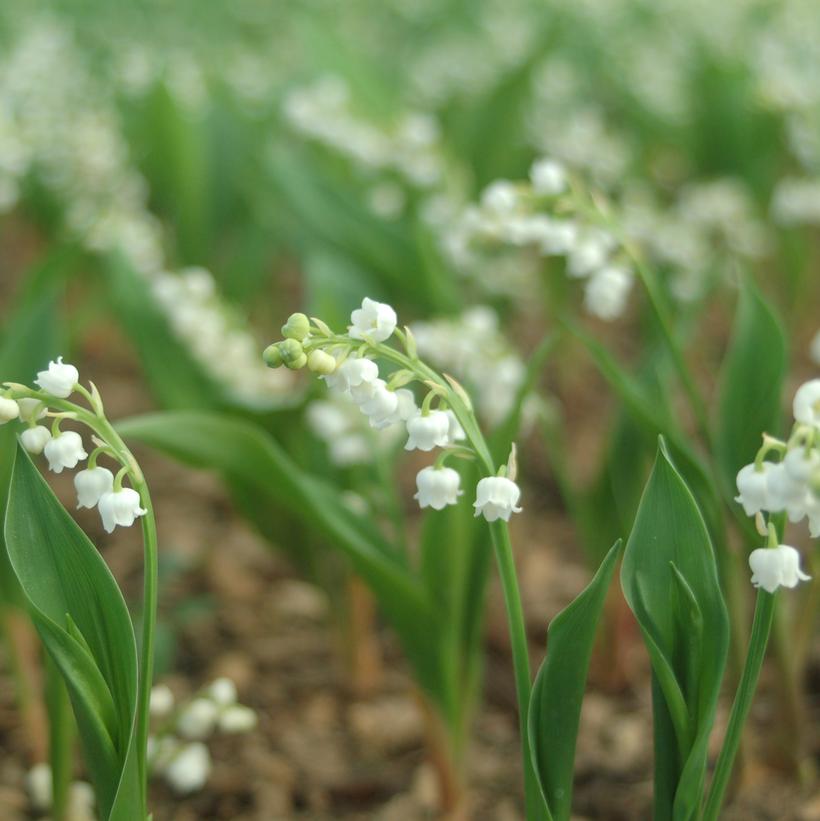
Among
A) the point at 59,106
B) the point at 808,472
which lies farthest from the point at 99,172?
the point at 808,472

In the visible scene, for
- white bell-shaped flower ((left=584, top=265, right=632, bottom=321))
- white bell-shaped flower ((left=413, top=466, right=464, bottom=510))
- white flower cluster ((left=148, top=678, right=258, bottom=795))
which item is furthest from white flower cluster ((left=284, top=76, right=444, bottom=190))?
white bell-shaped flower ((left=413, top=466, right=464, bottom=510))

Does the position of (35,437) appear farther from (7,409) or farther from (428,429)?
(428,429)

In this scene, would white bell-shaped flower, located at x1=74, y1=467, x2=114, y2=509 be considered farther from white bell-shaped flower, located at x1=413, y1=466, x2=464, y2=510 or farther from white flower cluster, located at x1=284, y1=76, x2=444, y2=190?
white flower cluster, located at x1=284, y1=76, x2=444, y2=190

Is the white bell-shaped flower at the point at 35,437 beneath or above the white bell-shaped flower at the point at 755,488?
above

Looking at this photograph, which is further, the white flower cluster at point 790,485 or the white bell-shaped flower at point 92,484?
the white bell-shaped flower at point 92,484

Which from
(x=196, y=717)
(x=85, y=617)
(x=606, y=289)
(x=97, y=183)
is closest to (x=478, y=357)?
(x=606, y=289)

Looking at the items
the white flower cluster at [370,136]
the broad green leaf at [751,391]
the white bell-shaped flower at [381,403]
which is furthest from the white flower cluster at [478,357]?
the white bell-shaped flower at [381,403]

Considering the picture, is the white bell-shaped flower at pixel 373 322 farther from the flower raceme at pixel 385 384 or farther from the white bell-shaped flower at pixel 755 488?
the white bell-shaped flower at pixel 755 488
